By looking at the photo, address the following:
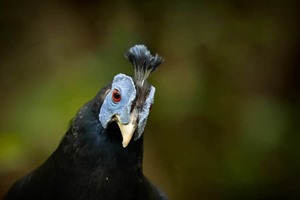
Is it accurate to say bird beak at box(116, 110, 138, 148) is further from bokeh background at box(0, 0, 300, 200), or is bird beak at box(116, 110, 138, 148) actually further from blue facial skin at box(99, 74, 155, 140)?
bokeh background at box(0, 0, 300, 200)

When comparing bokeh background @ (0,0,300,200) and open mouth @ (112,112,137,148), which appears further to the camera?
bokeh background @ (0,0,300,200)

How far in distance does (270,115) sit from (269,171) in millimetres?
197

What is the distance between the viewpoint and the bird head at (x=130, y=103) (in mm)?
1430

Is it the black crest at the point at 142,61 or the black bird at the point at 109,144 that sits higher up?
the black crest at the point at 142,61

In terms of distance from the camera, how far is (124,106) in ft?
4.71

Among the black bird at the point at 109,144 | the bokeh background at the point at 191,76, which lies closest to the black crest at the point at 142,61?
the black bird at the point at 109,144

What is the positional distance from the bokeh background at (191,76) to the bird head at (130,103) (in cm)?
78

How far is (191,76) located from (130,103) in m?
1.04

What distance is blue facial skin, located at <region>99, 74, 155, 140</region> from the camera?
1.44m

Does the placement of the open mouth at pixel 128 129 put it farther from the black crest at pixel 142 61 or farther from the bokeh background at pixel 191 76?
the bokeh background at pixel 191 76

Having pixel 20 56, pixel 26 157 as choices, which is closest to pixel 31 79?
pixel 20 56

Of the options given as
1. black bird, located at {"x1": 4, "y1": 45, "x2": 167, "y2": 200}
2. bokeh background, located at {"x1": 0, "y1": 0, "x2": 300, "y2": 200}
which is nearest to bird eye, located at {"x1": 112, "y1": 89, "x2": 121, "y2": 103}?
black bird, located at {"x1": 4, "y1": 45, "x2": 167, "y2": 200}

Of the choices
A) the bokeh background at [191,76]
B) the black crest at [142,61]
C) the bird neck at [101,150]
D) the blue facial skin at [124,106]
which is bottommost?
the bird neck at [101,150]

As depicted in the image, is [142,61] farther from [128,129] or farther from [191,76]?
[191,76]
